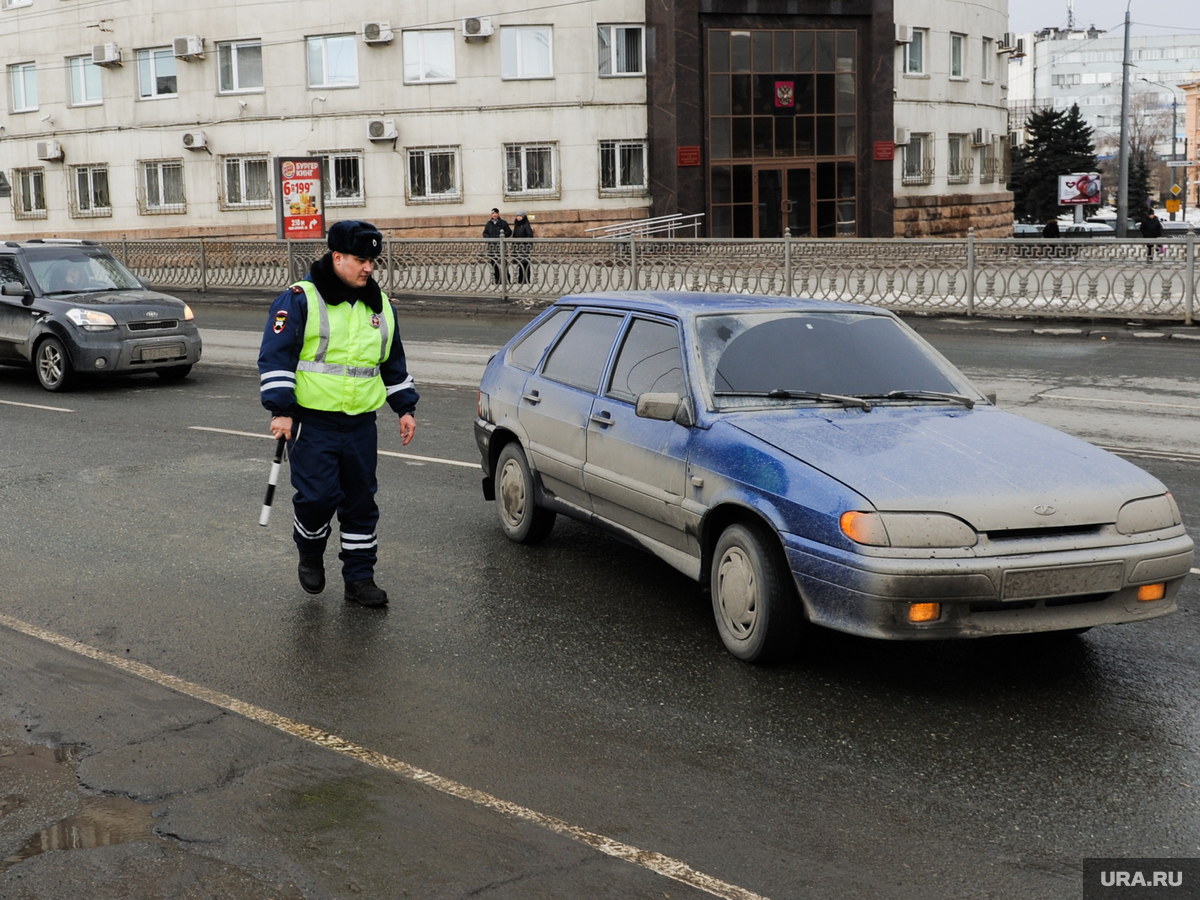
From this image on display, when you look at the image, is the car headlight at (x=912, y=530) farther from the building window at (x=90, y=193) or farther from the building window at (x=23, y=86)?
Answer: the building window at (x=23, y=86)

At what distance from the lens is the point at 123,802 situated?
4.14 meters

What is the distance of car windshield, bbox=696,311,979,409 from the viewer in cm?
591

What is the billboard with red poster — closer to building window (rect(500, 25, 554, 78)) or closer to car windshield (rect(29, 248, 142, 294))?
building window (rect(500, 25, 554, 78))

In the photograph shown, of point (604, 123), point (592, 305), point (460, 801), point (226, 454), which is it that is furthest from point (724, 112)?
point (460, 801)

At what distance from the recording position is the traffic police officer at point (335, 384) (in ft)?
19.6

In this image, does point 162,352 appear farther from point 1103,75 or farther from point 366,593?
point 1103,75

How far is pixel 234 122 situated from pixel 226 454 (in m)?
32.7

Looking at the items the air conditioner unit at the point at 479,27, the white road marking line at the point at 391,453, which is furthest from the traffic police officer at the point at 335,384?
the air conditioner unit at the point at 479,27

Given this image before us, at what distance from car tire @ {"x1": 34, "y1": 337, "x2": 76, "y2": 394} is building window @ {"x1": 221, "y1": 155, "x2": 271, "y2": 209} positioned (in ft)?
87.2

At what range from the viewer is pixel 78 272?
50.5 ft

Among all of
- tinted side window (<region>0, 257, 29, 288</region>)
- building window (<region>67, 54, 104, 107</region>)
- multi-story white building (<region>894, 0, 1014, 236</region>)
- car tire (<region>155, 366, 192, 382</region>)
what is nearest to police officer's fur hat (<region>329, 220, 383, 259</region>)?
car tire (<region>155, 366, 192, 382</region>)

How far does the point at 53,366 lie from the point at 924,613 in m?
12.1

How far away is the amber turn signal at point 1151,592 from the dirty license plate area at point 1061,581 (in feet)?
0.50

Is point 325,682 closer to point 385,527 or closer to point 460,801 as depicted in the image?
point 460,801
